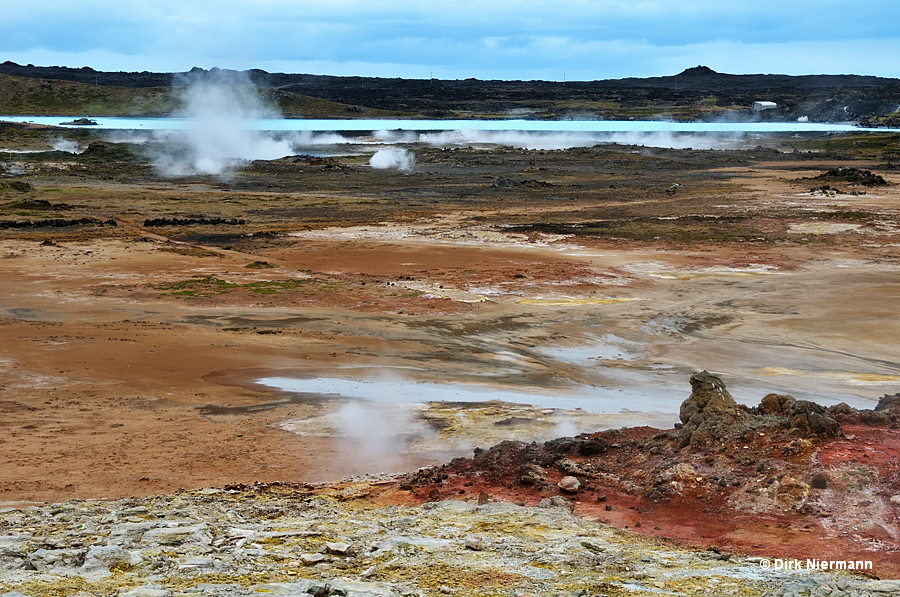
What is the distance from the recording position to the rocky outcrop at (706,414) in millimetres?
13320

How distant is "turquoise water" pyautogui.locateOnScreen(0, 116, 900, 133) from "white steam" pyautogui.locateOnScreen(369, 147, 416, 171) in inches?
1247

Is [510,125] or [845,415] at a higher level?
[510,125]

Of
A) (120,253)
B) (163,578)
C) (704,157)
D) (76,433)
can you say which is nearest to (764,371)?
(76,433)

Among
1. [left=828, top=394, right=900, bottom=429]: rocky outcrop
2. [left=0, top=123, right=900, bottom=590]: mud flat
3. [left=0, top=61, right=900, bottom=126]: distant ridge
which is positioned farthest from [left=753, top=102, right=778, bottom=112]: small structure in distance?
[left=828, top=394, right=900, bottom=429]: rocky outcrop

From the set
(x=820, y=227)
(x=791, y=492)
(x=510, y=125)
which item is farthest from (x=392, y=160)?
(x=791, y=492)

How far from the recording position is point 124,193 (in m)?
57.5

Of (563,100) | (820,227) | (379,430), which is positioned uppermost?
(563,100)

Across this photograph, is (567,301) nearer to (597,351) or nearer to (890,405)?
(597,351)

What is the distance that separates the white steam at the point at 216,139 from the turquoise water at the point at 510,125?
36.3 feet

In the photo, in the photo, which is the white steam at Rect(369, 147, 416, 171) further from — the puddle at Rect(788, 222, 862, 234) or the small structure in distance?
the small structure in distance

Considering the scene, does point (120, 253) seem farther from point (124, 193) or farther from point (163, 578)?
point (163, 578)

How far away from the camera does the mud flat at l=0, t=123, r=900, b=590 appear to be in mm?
15242

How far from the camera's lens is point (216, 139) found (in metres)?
88.8

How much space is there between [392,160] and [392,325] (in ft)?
197
